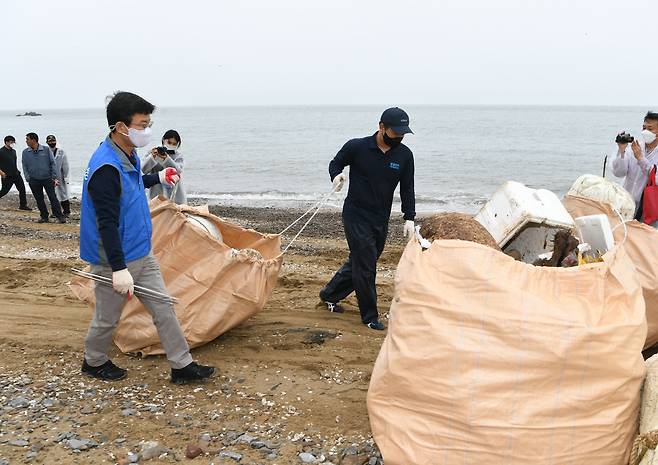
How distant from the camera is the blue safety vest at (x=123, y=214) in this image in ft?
10.5

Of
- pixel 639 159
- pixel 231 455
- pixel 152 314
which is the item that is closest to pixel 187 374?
pixel 152 314

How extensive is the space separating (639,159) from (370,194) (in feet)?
7.05

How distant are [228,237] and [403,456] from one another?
2.54 m

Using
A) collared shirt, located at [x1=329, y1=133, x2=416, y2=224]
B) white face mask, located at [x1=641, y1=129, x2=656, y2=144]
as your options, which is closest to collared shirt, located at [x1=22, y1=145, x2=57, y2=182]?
collared shirt, located at [x1=329, y1=133, x2=416, y2=224]

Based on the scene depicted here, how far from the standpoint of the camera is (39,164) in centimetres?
1048

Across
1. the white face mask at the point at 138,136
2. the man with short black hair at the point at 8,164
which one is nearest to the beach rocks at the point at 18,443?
the white face mask at the point at 138,136

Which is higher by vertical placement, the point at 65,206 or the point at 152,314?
the point at 152,314

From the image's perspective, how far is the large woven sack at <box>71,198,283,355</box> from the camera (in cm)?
377

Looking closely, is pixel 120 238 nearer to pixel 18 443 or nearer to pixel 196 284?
pixel 196 284

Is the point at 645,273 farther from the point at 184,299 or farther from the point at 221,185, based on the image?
the point at 221,185

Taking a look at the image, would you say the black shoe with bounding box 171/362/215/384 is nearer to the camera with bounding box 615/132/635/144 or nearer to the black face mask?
the black face mask

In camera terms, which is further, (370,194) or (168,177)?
(370,194)

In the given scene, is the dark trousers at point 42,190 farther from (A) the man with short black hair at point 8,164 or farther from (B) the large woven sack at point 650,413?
(B) the large woven sack at point 650,413

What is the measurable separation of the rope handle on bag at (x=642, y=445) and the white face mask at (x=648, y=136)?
324cm
